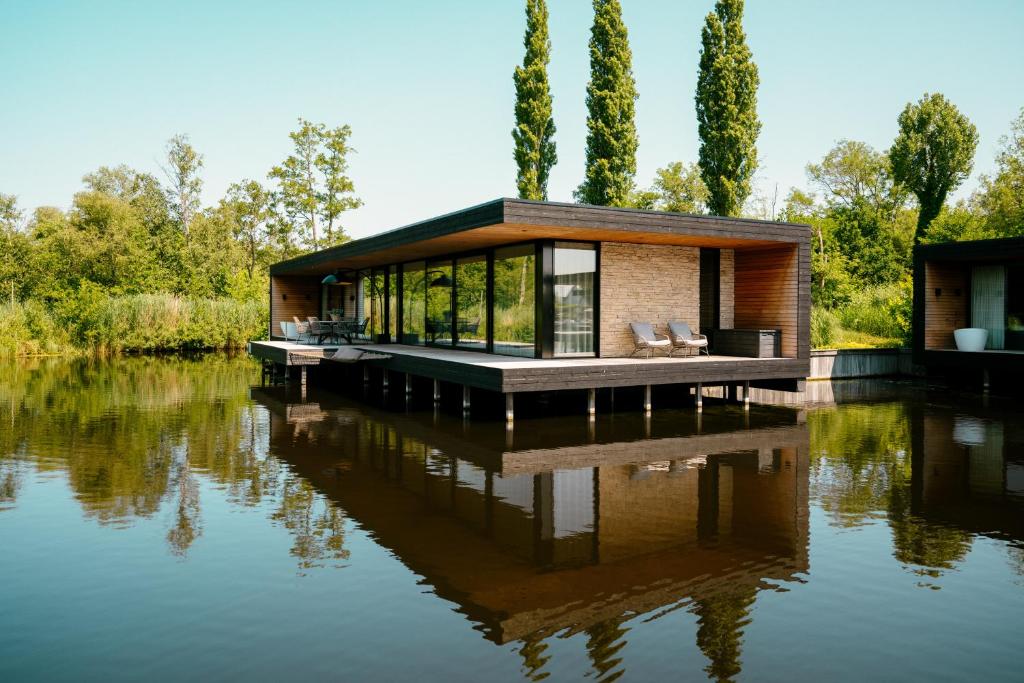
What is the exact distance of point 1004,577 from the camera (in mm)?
5156

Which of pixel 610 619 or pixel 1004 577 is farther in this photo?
pixel 1004 577

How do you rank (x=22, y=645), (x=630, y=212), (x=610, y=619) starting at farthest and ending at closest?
(x=630, y=212) → (x=610, y=619) → (x=22, y=645)

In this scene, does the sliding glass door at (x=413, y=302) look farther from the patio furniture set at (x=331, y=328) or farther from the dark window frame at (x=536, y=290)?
the patio furniture set at (x=331, y=328)

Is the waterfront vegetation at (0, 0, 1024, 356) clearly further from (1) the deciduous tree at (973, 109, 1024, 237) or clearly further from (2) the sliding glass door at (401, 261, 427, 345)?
(2) the sliding glass door at (401, 261, 427, 345)

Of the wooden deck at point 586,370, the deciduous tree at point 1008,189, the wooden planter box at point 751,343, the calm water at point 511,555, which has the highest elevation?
the deciduous tree at point 1008,189

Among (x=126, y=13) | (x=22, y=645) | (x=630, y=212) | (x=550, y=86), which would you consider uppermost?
(x=126, y=13)

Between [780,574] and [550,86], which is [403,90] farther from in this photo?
[780,574]

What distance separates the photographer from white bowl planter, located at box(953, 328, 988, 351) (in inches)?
708

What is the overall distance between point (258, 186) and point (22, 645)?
41261 millimetres

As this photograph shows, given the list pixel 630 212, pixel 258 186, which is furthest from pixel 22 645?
pixel 258 186

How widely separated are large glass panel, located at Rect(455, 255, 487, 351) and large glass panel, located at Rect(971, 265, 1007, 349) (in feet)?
40.1

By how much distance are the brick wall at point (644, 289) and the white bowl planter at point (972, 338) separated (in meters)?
7.41

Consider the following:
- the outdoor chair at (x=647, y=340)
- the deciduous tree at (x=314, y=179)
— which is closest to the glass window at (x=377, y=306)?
the outdoor chair at (x=647, y=340)

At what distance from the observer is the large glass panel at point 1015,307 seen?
58.0 feet
